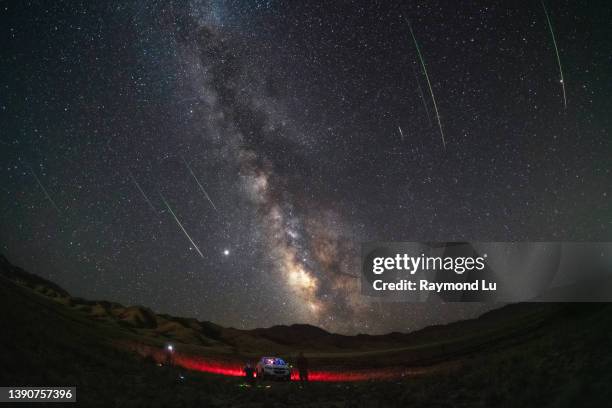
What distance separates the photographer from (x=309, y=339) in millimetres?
155625

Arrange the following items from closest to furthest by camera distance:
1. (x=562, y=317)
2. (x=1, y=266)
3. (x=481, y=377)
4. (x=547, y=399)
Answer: (x=547, y=399), (x=481, y=377), (x=562, y=317), (x=1, y=266)

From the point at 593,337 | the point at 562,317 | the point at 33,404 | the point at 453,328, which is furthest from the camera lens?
the point at 453,328

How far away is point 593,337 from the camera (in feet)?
51.7

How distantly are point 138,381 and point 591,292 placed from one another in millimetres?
50597

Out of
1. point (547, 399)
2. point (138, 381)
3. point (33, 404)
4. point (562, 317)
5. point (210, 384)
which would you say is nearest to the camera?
point (547, 399)

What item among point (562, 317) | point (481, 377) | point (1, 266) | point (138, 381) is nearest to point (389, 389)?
point (481, 377)

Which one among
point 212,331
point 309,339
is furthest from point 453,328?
point 212,331

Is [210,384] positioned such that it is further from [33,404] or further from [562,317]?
[562,317]

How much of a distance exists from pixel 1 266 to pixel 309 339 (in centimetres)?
9429

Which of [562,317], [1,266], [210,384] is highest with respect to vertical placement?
[1,266]

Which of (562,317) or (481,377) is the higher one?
(562,317)

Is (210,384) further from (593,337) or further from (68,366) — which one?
(593,337)

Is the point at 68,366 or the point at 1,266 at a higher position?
the point at 1,266

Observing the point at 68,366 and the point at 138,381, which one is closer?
the point at 68,366
